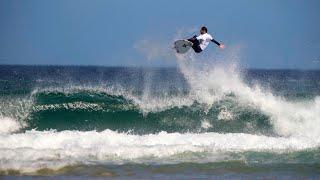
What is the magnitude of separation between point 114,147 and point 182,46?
4.55 metres

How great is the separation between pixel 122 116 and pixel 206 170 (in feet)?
29.3

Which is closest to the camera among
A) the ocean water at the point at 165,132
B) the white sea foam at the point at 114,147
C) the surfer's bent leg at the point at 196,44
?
the ocean water at the point at 165,132

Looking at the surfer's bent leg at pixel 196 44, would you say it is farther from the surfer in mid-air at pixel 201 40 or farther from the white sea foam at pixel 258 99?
the white sea foam at pixel 258 99

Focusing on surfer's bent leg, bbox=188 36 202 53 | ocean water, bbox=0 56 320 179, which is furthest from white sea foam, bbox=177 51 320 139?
surfer's bent leg, bbox=188 36 202 53

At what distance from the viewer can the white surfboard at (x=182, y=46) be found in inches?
682

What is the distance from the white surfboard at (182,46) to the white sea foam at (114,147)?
2.77m

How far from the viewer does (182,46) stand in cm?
1766

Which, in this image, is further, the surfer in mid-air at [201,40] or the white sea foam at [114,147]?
the surfer in mid-air at [201,40]

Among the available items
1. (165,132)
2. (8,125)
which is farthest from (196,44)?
(8,125)

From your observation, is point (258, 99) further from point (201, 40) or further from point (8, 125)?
point (8, 125)

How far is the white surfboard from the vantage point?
1733 cm

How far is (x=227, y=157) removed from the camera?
1423cm

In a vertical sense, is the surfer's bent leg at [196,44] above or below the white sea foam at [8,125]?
above

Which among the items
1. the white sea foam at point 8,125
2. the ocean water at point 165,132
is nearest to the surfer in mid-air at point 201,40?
the ocean water at point 165,132
